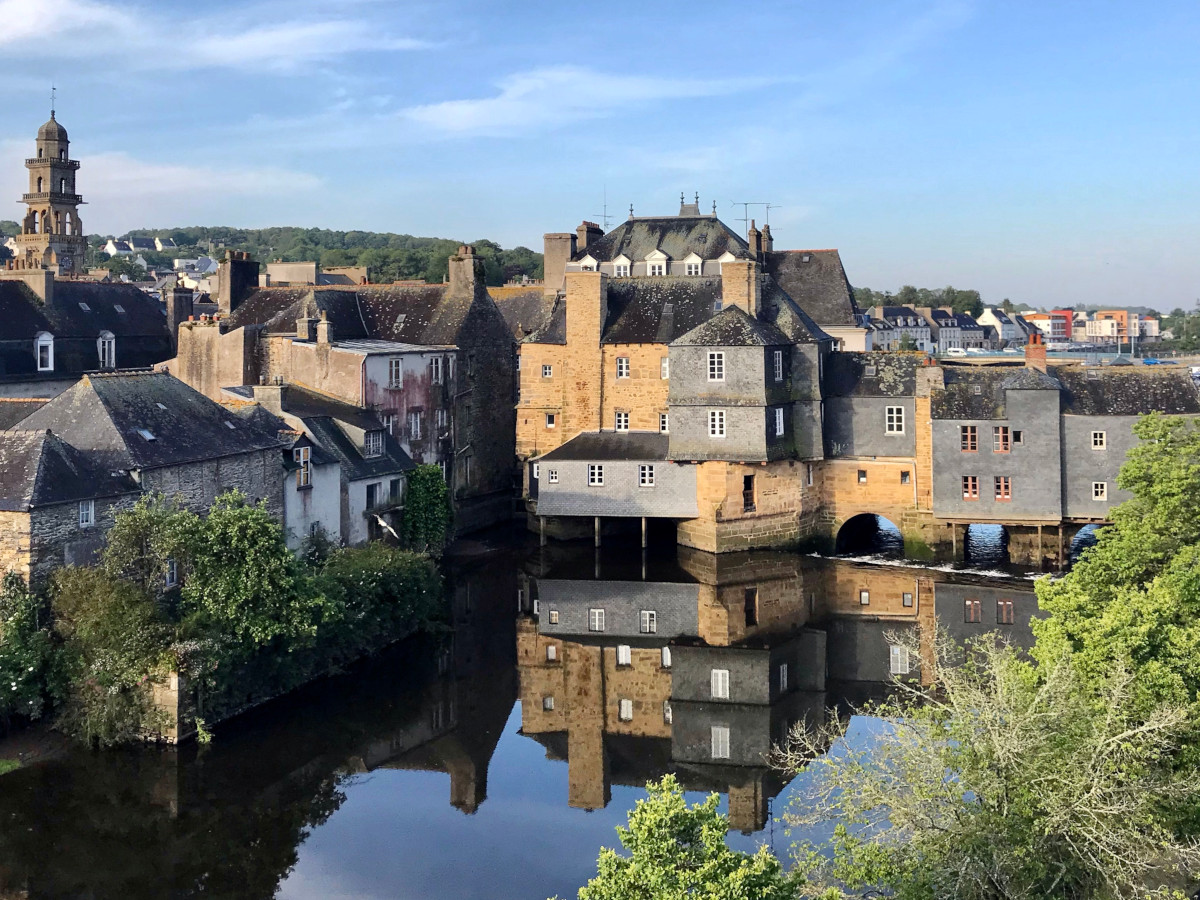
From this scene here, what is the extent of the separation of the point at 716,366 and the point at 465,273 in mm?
11406

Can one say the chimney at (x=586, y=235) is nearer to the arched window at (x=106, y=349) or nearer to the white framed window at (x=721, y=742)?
the arched window at (x=106, y=349)

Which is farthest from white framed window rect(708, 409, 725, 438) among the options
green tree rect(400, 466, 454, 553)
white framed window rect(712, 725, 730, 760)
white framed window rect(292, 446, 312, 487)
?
white framed window rect(712, 725, 730, 760)

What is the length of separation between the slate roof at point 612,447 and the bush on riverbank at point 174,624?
16341 mm

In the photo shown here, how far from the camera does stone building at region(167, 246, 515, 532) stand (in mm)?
41156

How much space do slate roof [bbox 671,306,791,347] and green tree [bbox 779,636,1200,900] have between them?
26066 millimetres

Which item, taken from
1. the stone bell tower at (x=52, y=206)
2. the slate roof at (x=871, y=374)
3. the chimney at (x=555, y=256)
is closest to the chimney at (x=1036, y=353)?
the slate roof at (x=871, y=374)

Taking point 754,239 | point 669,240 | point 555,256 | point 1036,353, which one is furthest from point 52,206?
point 1036,353

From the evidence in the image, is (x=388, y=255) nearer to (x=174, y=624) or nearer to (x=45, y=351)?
(x=45, y=351)

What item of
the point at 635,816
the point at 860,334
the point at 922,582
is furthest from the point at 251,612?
the point at 860,334

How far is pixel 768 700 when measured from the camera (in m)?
26.8

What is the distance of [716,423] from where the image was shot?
4188 centimetres

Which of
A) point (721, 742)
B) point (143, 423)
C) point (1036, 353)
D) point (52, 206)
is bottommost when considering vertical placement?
point (721, 742)

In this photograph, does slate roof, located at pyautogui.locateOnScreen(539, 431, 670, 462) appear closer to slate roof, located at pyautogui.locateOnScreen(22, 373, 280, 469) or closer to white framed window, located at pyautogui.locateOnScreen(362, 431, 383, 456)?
white framed window, located at pyautogui.locateOnScreen(362, 431, 383, 456)

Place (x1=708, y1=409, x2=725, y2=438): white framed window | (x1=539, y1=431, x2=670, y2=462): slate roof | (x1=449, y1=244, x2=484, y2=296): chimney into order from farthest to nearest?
(x1=449, y1=244, x2=484, y2=296): chimney → (x1=539, y1=431, x2=670, y2=462): slate roof → (x1=708, y1=409, x2=725, y2=438): white framed window
